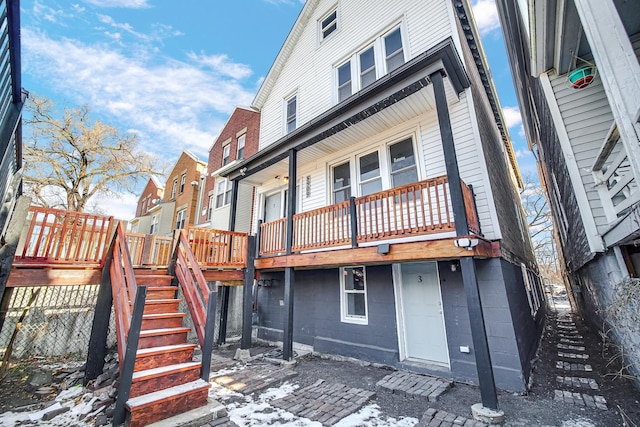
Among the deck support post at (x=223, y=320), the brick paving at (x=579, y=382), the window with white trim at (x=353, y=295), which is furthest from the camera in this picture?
the deck support post at (x=223, y=320)

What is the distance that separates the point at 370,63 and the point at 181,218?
1609cm

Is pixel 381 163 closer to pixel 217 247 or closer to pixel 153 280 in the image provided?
pixel 217 247

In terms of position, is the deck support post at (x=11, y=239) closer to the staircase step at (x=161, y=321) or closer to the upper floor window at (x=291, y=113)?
the staircase step at (x=161, y=321)

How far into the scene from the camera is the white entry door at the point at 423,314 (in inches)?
222

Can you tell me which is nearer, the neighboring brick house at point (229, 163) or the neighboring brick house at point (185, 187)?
the neighboring brick house at point (229, 163)

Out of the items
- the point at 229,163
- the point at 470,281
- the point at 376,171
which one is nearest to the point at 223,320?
the point at 376,171

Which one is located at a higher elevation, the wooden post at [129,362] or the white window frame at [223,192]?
the white window frame at [223,192]

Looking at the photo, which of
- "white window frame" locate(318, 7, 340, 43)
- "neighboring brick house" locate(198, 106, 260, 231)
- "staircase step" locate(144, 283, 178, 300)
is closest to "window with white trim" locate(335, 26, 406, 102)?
"white window frame" locate(318, 7, 340, 43)

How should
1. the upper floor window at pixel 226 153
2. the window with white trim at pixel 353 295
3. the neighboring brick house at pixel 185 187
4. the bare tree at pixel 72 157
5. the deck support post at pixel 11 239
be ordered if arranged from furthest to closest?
the neighboring brick house at pixel 185 187
the bare tree at pixel 72 157
the upper floor window at pixel 226 153
the window with white trim at pixel 353 295
the deck support post at pixel 11 239

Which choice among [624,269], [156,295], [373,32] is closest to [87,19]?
[373,32]

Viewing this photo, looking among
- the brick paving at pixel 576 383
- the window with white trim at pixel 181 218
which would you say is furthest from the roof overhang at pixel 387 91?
the window with white trim at pixel 181 218

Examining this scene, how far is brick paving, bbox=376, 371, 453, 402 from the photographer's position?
4360mm

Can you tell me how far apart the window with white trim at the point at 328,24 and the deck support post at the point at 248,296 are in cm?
828

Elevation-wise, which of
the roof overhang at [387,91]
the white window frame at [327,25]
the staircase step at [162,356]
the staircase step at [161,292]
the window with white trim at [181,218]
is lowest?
the staircase step at [162,356]
